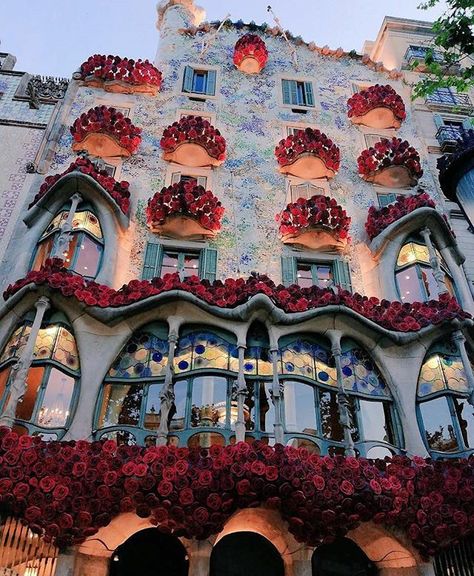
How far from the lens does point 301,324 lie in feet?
41.9

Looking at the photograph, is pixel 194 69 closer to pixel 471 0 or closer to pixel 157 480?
pixel 471 0

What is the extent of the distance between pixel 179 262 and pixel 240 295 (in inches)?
134

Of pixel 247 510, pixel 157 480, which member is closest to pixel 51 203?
pixel 157 480

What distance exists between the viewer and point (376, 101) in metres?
19.8

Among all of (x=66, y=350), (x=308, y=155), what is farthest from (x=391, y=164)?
(x=66, y=350)

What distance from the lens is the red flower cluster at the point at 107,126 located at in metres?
16.9

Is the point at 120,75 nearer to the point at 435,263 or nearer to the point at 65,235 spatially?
the point at 65,235

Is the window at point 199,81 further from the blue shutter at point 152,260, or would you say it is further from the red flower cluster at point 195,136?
the blue shutter at point 152,260

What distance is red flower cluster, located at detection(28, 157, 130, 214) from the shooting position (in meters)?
14.6

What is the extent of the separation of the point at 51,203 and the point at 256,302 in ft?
22.3

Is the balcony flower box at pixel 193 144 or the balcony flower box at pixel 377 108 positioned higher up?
the balcony flower box at pixel 377 108

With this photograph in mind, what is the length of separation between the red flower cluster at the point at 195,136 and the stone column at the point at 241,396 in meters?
8.03

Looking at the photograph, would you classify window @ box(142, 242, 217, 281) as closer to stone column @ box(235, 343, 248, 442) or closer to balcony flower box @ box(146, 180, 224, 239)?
balcony flower box @ box(146, 180, 224, 239)

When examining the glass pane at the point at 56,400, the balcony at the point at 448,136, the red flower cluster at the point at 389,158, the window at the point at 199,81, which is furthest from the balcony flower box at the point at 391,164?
the glass pane at the point at 56,400
